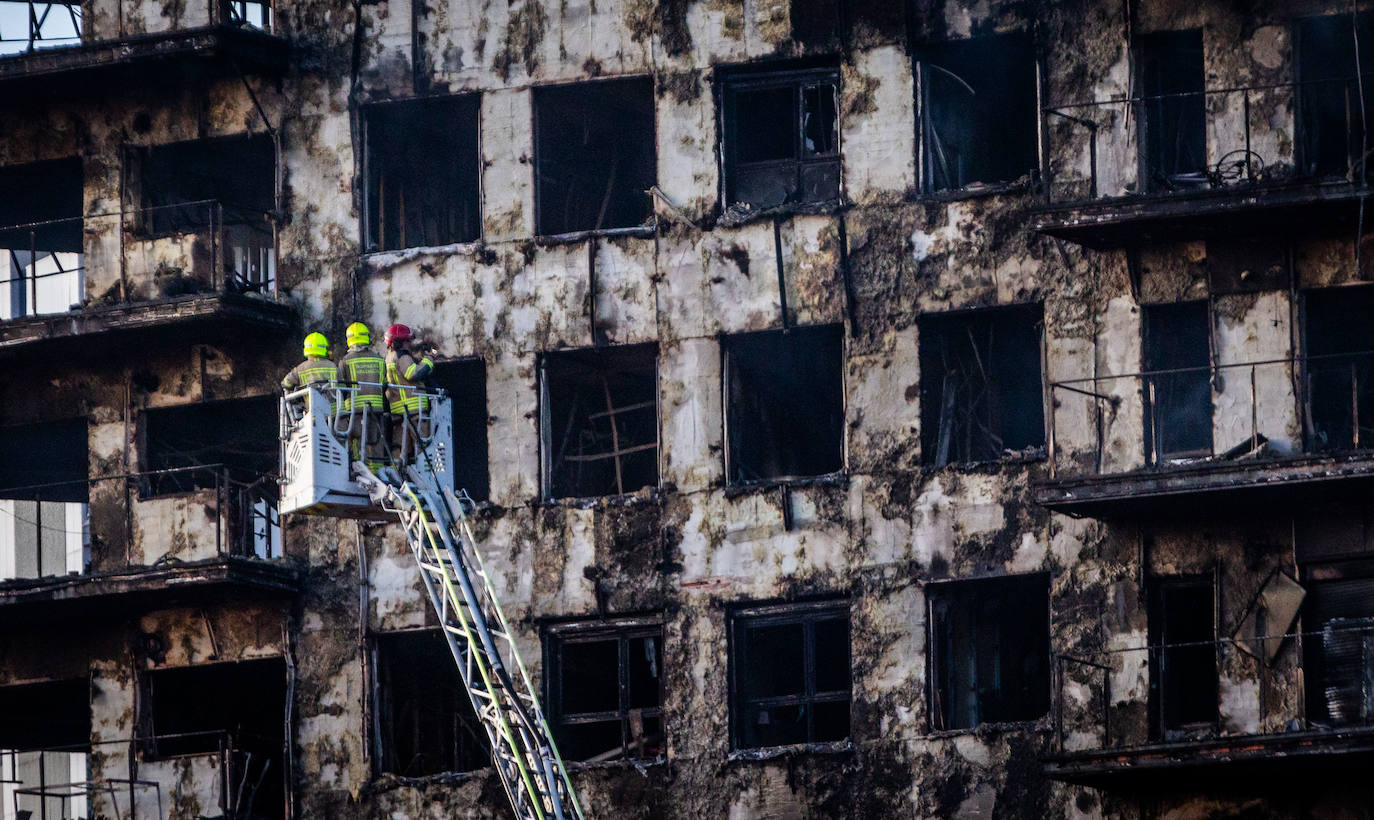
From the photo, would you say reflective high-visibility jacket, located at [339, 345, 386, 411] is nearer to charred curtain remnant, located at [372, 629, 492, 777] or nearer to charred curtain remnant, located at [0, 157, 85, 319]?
charred curtain remnant, located at [372, 629, 492, 777]

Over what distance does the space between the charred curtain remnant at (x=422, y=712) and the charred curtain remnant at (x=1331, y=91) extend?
10.6 meters

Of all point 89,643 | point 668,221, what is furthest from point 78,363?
point 668,221

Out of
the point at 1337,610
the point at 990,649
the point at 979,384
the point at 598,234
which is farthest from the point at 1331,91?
the point at 598,234

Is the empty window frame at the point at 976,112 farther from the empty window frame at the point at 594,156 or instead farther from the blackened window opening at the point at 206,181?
the blackened window opening at the point at 206,181

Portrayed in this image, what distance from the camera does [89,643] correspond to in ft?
104

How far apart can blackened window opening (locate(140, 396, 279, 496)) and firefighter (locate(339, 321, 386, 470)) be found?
5717 mm

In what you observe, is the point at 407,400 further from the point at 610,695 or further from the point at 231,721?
the point at 231,721

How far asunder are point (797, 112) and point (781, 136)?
1.13 feet

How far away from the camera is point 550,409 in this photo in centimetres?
3098

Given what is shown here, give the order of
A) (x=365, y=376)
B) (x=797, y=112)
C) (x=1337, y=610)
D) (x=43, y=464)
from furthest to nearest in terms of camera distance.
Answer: (x=43, y=464)
(x=797, y=112)
(x=1337, y=610)
(x=365, y=376)

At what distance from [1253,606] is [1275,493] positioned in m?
1.28

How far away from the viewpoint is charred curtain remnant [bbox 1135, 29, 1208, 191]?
96.1 ft

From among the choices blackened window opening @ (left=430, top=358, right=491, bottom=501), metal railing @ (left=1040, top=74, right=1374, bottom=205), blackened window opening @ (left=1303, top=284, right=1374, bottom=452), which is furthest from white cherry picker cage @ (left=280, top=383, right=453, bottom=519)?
blackened window opening @ (left=1303, top=284, right=1374, bottom=452)

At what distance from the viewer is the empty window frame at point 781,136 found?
100 ft
